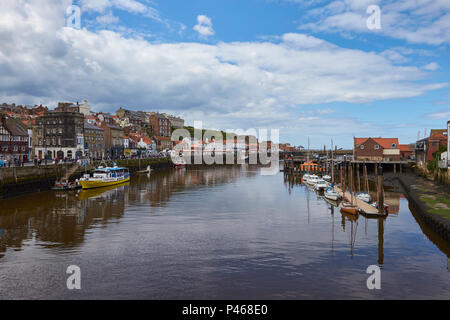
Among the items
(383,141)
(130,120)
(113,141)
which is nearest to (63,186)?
(113,141)

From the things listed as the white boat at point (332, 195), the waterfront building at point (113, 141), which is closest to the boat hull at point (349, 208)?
the white boat at point (332, 195)

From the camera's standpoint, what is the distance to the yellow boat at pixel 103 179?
194 feet

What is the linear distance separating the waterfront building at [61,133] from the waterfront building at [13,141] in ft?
53.9

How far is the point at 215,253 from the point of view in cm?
2380

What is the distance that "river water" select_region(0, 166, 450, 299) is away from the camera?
17.9 m

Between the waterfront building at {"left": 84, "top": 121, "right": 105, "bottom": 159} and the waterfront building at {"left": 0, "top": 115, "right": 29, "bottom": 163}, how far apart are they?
25490 mm

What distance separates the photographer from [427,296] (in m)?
17.2

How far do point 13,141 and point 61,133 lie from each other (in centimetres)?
2294

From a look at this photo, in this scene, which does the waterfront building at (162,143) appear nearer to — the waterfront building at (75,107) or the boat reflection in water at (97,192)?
the waterfront building at (75,107)

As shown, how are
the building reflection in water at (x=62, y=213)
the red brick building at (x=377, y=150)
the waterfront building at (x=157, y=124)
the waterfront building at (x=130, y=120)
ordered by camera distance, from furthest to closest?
1. the waterfront building at (x=157, y=124)
2. the waterfront building at (x=130, y=120)
3. the red brick building at (x=377, y=150)
4. the building reflection in water at (x=62, y=213)

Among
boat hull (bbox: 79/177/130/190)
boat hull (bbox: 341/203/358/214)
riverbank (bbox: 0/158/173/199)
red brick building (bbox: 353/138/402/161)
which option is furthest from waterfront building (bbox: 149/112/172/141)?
boat hull (bbox: 341/203/358/214)

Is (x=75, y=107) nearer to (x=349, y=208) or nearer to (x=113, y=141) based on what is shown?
(x=113, y=141)

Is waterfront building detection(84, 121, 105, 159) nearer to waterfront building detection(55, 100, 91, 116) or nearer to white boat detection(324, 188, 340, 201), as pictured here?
waterfront building detection(55, 100, 91, 116)
